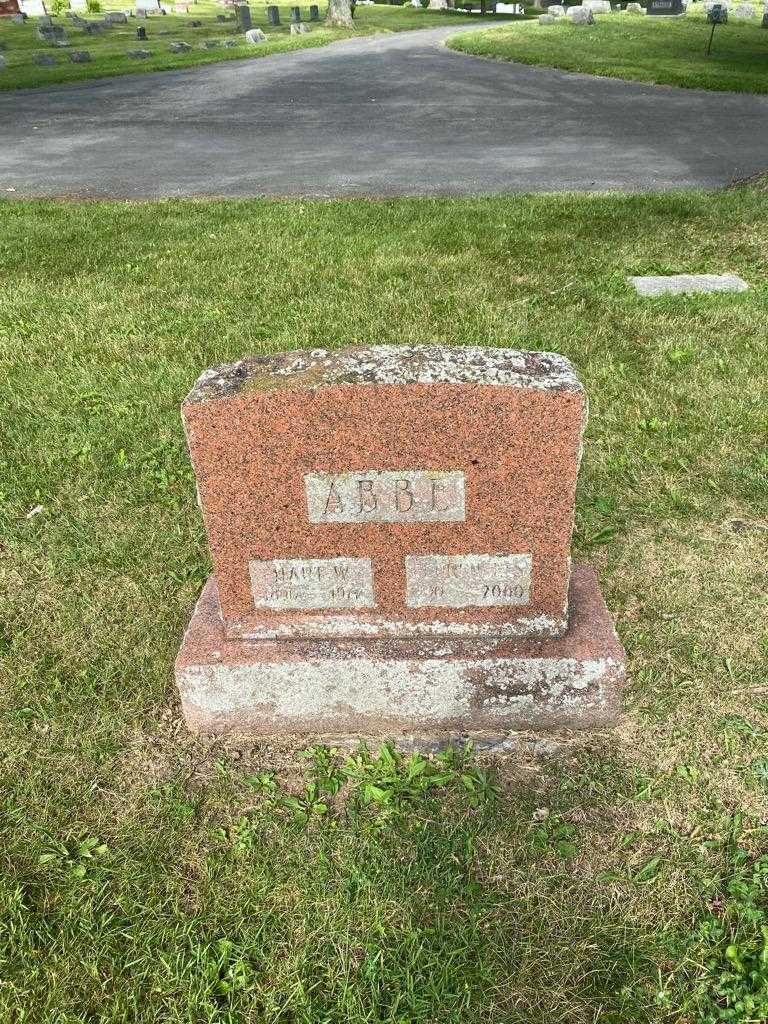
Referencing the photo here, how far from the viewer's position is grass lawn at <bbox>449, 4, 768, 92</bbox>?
18.0 m

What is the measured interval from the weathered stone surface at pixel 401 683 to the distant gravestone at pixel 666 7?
142 ft

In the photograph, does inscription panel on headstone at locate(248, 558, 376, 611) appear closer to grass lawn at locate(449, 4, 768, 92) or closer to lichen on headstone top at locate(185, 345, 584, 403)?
lichen on headstone top at locate(185, 345, 584, 403)

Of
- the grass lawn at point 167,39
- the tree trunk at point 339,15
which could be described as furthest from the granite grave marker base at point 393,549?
the tree trunk at point 339,15

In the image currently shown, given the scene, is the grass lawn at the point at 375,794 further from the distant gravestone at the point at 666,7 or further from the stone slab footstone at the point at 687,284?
the distant gravestone at the point at 666,7

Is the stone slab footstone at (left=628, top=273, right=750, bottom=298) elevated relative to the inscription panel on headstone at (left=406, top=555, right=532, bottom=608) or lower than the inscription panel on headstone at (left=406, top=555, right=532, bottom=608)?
lower

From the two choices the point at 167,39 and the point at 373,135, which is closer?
the point at 373,135

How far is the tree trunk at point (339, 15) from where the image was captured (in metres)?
33.2

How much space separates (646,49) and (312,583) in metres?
25.5


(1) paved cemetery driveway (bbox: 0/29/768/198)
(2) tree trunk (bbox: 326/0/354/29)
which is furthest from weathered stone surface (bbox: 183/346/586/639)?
(2) tree trunk (bbox: 326/0/354/29)

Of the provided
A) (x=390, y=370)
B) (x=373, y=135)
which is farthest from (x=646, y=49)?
(x=390, y=370)

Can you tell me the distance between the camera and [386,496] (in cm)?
257

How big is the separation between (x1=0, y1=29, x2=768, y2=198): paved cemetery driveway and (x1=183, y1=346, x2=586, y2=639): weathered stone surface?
8.16 metres

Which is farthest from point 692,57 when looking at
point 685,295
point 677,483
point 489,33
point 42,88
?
point 677,483

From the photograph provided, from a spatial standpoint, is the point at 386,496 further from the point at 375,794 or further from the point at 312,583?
the point at 375,794
